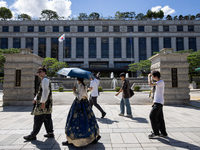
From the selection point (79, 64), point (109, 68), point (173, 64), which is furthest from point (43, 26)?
point (173, 64)

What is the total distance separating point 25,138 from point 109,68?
4443 cm

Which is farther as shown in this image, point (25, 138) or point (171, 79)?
point (171, 79)

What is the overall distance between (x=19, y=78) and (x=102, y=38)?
42.3 m

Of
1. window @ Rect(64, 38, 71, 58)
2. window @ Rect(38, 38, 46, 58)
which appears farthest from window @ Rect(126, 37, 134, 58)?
window @ Rect(38, 38, 46, 58)

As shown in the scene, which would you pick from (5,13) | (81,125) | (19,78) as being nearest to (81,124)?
(81,125)

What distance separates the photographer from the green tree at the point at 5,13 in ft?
169

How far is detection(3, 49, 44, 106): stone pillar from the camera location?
398 inches

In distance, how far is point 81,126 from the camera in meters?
3.58

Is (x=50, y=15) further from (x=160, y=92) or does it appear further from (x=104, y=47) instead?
(x=160, y=92)

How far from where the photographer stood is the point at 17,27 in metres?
49.1

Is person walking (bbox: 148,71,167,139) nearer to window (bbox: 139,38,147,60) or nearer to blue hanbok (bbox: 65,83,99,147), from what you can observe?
blue hanbok (bbox: 65,83,99,147)

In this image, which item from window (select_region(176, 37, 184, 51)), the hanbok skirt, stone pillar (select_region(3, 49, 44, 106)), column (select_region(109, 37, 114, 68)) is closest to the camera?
the hanbok skirt

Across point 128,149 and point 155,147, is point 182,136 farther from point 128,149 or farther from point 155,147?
point 128,149

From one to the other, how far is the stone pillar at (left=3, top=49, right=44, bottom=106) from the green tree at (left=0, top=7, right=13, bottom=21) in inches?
2170
